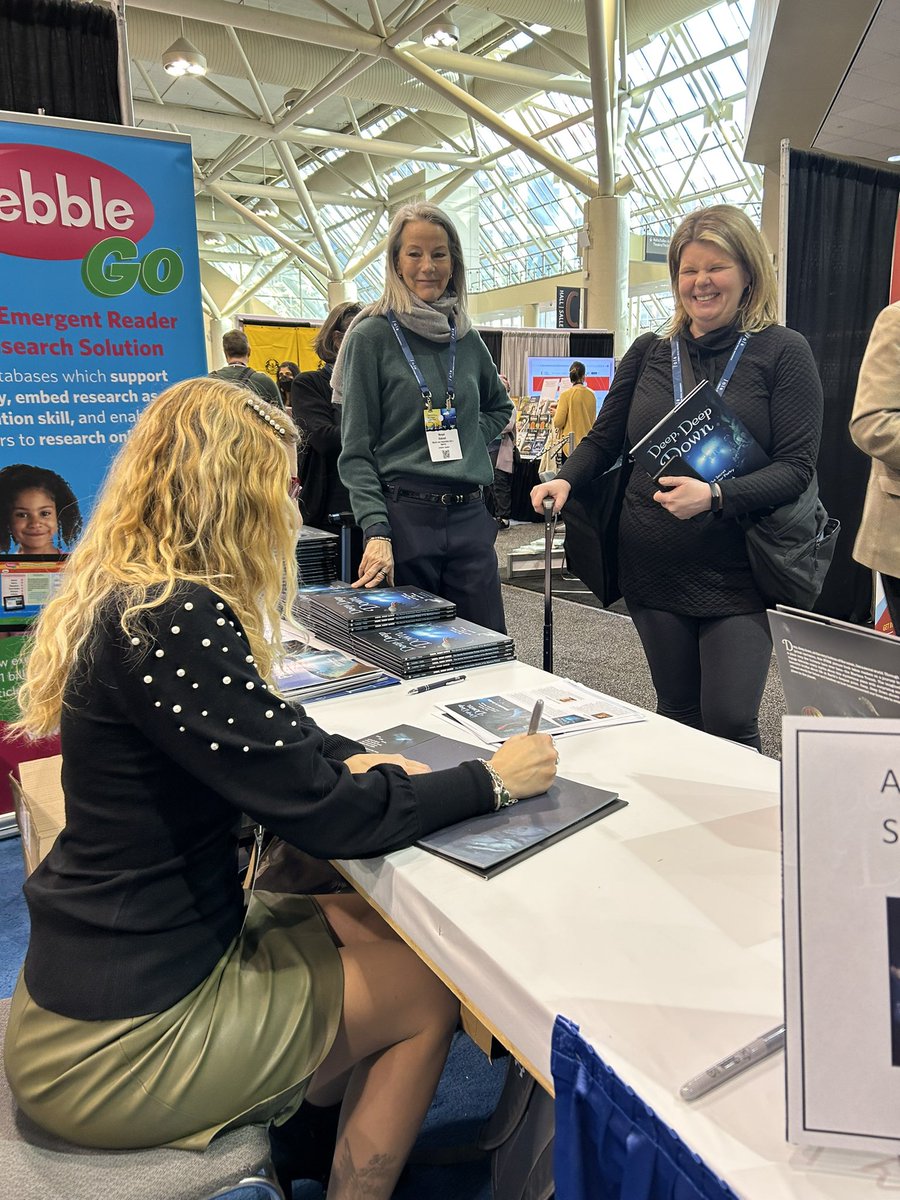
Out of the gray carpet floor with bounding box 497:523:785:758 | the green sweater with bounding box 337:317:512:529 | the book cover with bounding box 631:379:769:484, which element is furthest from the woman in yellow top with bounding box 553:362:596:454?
the book cover with bounding box 631:379:769:484

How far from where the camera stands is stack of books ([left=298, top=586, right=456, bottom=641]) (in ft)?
5.86

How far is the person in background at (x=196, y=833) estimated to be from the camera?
927mm

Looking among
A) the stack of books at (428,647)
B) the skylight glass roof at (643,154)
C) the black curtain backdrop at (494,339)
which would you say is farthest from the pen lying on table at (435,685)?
the skylight glass roof at (643,154)

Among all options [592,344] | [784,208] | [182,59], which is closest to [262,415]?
[784,208]

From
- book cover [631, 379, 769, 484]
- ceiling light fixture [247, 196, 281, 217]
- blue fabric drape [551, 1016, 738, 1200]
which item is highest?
ceiling light fixture [247, 196, 281, 217]

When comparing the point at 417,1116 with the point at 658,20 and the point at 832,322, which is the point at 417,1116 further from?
the point at 658,20

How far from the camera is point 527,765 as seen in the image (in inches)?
44.0

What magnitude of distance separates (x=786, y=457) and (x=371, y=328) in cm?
92

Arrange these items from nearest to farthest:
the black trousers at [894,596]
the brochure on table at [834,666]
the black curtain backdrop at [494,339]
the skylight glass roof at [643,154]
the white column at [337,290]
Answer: the brochure on table at [834,666] → the black trousers at [894,596] → the black curtain backdrop at [494,339] → the skylight glass roof at [643,154] → the white column at [337,290]

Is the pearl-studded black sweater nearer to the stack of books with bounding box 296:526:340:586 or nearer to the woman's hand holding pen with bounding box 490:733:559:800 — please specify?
the woman's hand holding pen with bounding box 490:733:559:800

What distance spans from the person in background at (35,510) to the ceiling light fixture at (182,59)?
328 inches

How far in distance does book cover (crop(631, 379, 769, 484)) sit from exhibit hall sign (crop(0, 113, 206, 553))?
150cm

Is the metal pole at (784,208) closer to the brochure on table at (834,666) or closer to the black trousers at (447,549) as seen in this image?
the black trousers at (447,549)

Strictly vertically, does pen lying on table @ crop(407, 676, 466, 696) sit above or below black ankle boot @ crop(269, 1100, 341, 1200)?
above
